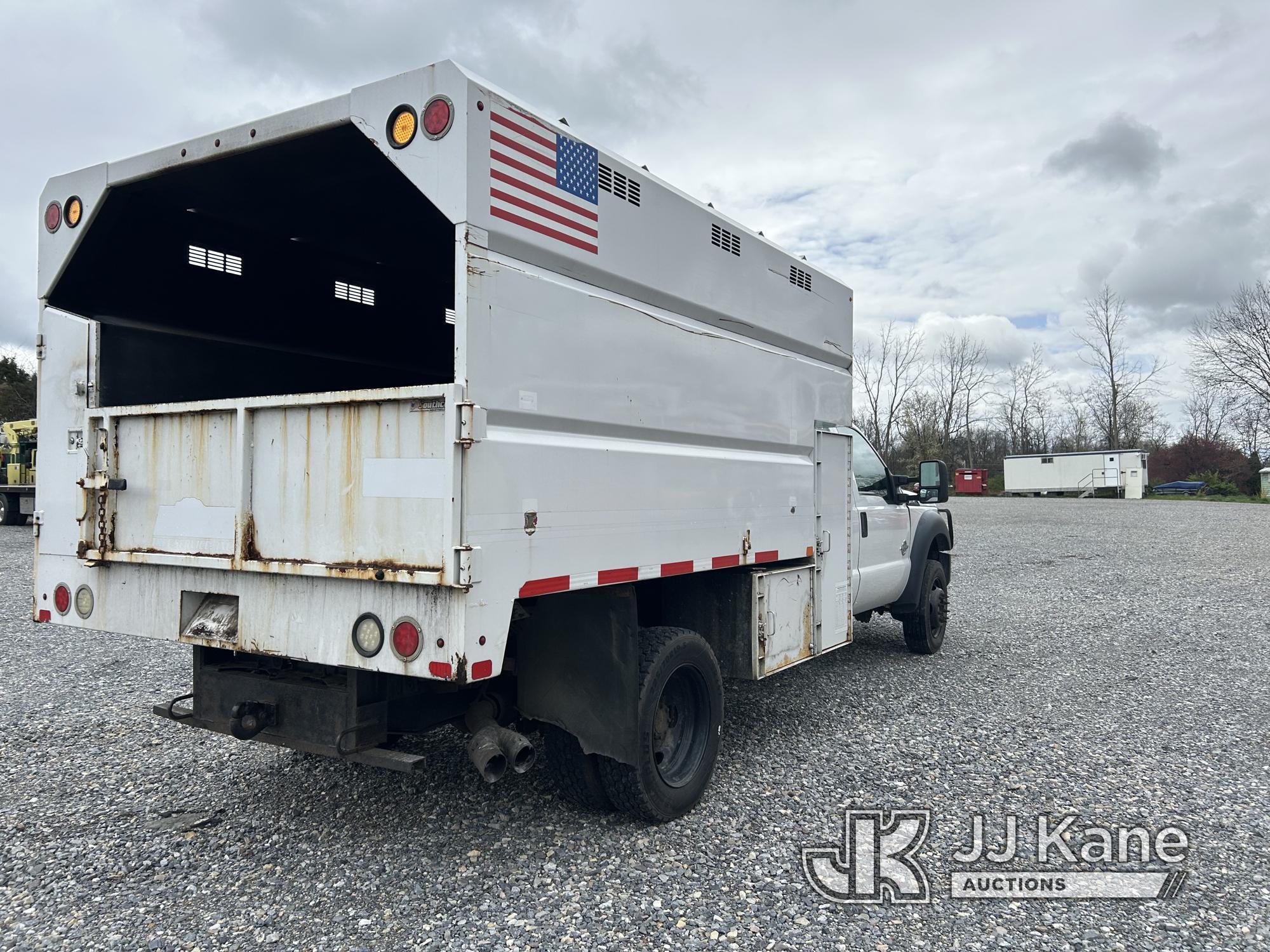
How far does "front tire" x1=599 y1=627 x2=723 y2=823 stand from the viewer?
3615 mm

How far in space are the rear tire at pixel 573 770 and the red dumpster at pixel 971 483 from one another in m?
42.6

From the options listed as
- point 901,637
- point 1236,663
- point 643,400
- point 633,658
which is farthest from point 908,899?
point 1236,663

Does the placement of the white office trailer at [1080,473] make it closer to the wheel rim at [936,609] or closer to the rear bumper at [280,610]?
the wheel rim at [936,609]

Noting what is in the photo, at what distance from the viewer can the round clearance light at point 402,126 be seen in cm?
292

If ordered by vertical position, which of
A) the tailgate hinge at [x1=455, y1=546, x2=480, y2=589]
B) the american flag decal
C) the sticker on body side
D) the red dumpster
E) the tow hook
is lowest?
the tow hook

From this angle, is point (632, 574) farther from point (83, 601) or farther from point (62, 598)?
point (62, 598)

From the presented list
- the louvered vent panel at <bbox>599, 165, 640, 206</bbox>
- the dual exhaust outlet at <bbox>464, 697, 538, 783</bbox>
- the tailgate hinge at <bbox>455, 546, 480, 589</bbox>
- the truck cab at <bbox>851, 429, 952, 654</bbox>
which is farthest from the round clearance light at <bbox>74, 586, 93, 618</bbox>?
the truck cab at <bbox>851, 429, 952, 654</bbox>

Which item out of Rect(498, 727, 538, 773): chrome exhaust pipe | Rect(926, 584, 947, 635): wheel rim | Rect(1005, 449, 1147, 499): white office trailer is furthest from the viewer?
Rect(1005, 449, 1147, 499): white office trailer

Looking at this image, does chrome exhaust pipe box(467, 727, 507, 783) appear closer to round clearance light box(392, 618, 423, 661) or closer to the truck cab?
round clearance light box(392, 618, 423, 661)

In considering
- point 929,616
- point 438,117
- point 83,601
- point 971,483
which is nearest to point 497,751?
point 83,601

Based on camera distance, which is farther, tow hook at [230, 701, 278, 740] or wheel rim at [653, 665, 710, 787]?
wheel rim at [653, 665, 710, 787]

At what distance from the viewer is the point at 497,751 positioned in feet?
10.4

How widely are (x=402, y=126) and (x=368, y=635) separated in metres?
1.78

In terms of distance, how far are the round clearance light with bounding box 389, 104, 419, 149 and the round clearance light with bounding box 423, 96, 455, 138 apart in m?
0.04
